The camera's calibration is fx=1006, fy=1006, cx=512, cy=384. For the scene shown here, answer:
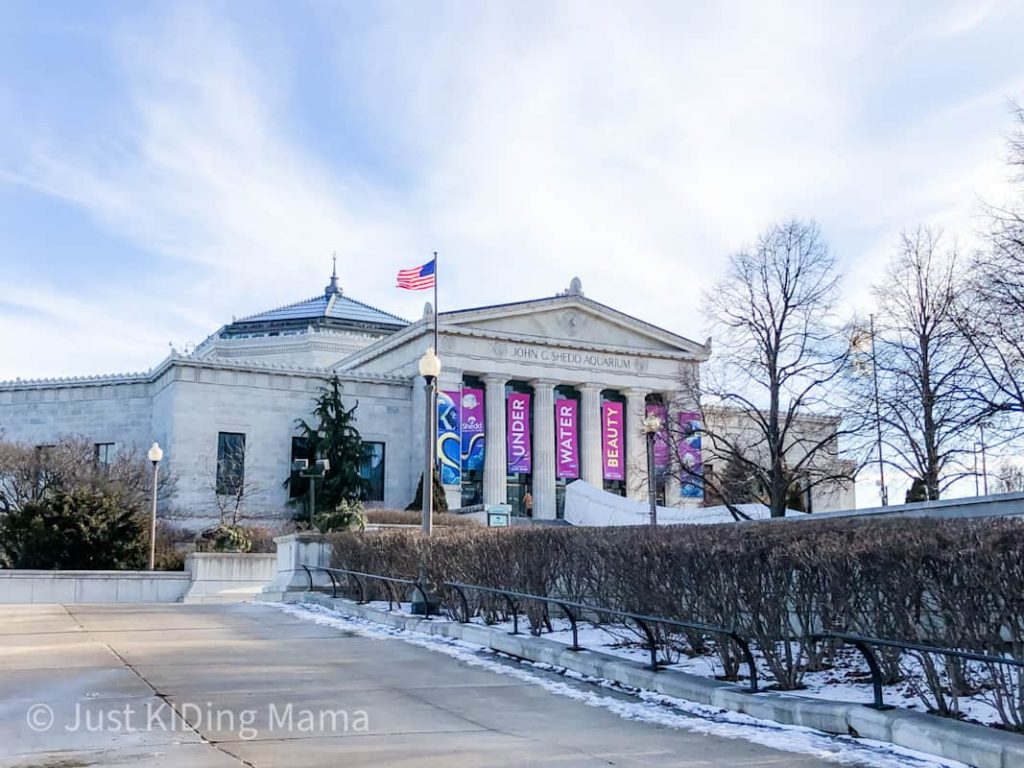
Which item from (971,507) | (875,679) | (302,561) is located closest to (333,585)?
(302,561)

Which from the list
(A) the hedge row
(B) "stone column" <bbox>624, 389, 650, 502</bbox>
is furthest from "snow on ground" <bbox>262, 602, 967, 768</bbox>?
(B) "stone column" <bbox>624, 389, 650, 502</bbox>

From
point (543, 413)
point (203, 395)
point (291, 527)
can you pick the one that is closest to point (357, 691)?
point (291, 527)

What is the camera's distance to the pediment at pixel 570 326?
59.3 metres

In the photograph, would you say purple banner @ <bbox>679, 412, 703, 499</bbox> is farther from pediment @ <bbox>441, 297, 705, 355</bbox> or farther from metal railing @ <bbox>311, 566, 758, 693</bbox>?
metal railing @ <bbox>311, 566, 758, 693</bbox>

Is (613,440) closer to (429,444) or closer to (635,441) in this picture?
(635,441)

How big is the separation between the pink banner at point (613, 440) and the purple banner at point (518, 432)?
5.28 meters

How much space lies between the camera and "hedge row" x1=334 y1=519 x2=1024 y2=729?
798 cm

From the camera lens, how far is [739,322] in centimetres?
3328

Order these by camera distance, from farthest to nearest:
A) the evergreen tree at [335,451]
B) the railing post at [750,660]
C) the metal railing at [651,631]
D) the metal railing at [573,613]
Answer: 1. the evergreen tree at [335,451]
2. the metal railing at [573,613]
3. the railing post at [750,660]
4. the metal railing at [651,631]

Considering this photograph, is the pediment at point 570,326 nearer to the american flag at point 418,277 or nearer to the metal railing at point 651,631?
the american flag at point 418,277

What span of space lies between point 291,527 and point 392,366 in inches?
662

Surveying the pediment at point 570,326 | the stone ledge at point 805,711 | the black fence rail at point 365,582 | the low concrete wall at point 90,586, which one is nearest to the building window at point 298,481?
the pediment at point 570,326

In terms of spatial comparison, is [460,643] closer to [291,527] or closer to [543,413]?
[291,527]

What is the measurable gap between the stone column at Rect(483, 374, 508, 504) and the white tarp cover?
4.76m
